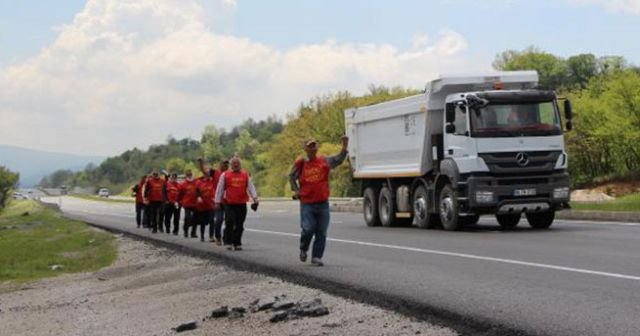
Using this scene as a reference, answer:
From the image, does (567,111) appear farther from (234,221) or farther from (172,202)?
(172,202)

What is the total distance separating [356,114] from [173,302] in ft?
46.4

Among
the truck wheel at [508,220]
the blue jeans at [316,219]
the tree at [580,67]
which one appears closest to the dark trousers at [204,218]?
the truck wheel at [508,220]

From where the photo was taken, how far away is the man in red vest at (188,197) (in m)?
22.1

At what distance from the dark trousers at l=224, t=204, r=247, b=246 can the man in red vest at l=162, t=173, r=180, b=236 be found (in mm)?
7672

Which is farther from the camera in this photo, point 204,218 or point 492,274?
point 204,218

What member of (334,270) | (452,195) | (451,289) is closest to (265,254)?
(334,270)

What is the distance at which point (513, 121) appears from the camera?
19.2 meters

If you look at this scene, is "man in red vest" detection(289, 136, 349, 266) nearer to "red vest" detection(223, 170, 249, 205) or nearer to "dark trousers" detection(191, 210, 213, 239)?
"red vest" detection(223, 170, 249, 205)

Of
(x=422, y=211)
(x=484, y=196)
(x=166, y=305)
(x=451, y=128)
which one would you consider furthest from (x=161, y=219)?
(x=166, y=305)

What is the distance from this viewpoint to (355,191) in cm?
7400

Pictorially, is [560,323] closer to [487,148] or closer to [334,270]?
[334,270]

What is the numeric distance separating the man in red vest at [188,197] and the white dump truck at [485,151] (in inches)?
206

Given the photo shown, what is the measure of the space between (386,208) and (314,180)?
36.5 feet

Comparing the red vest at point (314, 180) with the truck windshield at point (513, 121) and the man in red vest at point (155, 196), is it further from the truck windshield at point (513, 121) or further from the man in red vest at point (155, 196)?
the man in red vest at point (155, 196)
